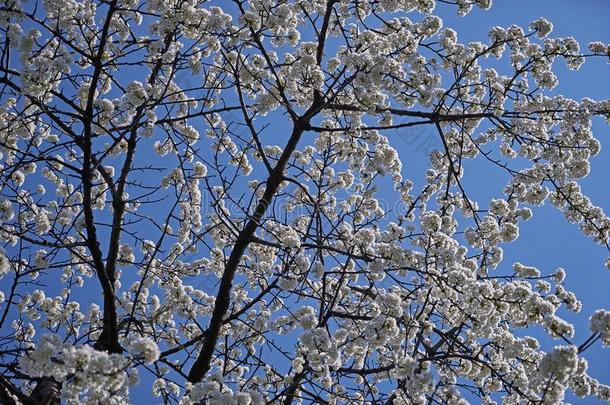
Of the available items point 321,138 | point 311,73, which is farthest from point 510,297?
point 321,138

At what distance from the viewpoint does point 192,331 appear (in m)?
8.61

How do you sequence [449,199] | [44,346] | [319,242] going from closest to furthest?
[44,346], [319,242], [449,199]

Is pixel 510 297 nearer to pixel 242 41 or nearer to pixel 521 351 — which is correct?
pixel 521 351

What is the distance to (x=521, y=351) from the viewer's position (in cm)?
574

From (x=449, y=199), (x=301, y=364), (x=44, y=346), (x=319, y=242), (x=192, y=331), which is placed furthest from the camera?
(x=192, y=331)

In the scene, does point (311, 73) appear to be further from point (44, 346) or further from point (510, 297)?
point (44, 346)

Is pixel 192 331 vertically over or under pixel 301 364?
over

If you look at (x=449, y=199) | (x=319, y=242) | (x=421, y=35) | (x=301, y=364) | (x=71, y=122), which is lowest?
(x=301, y=364)

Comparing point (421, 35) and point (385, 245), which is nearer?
point (385, 245)

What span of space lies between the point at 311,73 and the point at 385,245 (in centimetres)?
204

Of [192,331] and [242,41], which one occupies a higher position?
[242,41]

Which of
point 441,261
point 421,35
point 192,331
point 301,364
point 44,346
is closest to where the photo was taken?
point 44,346

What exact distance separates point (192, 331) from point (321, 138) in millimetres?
3715

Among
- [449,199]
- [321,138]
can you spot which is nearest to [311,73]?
[321,138]
